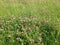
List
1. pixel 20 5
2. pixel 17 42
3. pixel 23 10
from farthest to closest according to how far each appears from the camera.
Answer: pixel 20 5 < pixel 23 10 < pixel 17 42

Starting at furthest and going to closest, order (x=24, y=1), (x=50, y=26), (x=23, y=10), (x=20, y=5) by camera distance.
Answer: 1. (x=24, y=1)
2. (x=20, y=5)
3. (x=23, y=10)
4. (x=50, y=26)

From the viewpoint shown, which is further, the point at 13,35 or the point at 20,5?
the point at 20,5

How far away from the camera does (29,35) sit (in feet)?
16.1

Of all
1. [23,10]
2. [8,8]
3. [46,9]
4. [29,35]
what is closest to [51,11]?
[46,9]

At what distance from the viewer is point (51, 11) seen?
6.43 m

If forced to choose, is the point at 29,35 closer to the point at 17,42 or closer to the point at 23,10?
the point at 17,42

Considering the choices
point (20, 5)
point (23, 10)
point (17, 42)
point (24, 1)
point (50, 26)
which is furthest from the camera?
point (24, 1)

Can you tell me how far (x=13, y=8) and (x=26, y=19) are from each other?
135 centimetres

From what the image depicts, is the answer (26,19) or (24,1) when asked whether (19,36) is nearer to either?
(26,19)

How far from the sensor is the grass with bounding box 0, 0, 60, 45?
484 centimetres

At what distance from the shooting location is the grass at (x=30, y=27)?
4.84 m

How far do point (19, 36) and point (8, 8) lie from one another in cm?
185

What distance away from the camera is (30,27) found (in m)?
5.16

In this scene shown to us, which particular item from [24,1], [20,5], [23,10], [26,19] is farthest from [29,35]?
[24,1]
